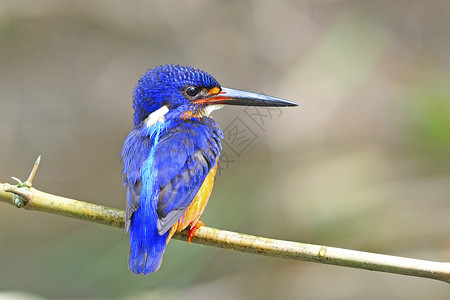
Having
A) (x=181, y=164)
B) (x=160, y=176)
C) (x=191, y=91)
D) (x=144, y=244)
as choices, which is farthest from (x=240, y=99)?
(x=144, y=244)

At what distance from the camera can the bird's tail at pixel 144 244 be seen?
234 cm

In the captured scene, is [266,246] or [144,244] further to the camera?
[144,244]

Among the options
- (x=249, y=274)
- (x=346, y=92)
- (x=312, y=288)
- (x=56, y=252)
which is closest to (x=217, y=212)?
(x=249, y=274)

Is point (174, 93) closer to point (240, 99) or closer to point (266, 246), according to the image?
point (240, 99)

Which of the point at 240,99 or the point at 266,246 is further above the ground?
the point at 240,99

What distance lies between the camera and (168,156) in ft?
8.63

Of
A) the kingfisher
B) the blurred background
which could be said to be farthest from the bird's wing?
the blurred background

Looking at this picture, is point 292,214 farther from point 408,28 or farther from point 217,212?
point 408,28

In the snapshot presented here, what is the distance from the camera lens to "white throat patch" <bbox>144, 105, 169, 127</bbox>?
2908mm

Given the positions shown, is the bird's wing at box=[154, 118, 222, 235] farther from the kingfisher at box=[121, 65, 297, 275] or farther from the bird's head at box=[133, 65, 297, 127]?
the bird's head at box=[133, 65, 297, 127]

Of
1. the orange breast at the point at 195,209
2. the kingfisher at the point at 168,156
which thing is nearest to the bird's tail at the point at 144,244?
the kingfisher at the point at 168,156

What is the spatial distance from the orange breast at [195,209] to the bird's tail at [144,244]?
0.12m

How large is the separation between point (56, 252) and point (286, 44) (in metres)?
2.41

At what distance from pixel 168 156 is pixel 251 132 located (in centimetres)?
222
